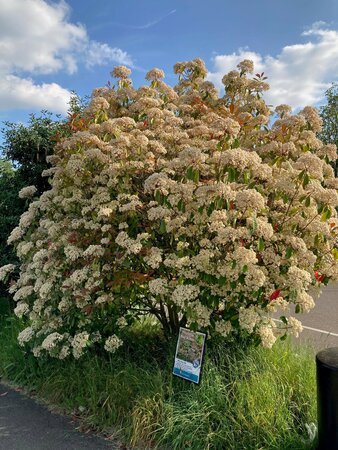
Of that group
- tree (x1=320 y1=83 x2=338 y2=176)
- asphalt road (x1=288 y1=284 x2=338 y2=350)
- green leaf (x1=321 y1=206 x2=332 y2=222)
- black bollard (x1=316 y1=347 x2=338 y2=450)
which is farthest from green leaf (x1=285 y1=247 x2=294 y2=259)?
tree (x1=320 y1=83 x2=338 y2=176)

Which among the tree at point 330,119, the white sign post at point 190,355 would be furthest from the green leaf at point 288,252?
the tree at point 330,119

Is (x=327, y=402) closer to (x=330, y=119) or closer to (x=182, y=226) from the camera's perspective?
A: (x=182, y=226)

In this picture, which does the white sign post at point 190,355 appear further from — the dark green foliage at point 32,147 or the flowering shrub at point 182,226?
the dark green foliage at point 32,147

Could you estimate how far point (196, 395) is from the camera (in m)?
3.32

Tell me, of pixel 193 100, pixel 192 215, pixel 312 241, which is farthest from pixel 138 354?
pixel 193 100

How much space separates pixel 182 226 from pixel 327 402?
5.21ft

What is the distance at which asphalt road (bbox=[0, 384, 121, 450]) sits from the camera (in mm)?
3271

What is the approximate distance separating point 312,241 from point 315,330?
3.88 meters

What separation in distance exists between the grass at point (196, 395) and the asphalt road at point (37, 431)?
0.14m

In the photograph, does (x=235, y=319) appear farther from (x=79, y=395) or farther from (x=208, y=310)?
(x=79, y=395)

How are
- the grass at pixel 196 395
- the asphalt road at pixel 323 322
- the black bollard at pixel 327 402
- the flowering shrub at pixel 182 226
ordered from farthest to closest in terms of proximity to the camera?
the asphalt road at pixel 323 322 < the flowering shrub at pixel 182 226 < the grass at pixel 196 395 < the black bollard at pixel 327 402

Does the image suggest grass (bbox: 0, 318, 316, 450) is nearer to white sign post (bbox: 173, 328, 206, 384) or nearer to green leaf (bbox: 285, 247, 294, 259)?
white sign post (bbox: 173, 328, 206, 384)

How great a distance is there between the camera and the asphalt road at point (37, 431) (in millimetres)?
3271

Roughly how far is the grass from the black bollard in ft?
0.71
